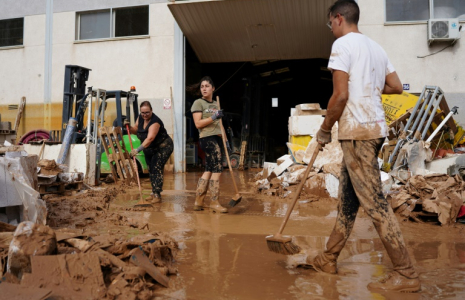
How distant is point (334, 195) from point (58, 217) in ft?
13.7

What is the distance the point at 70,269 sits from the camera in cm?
236

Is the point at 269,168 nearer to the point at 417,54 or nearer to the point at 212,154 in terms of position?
the point at 212,154

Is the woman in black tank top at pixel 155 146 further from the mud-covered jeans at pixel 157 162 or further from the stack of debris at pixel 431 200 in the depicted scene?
the stack of debris at pixel 431 200

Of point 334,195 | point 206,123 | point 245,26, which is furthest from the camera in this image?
point 245,26

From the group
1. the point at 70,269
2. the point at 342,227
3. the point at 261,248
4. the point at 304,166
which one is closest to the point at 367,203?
the point at 342,227

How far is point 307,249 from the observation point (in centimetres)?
364

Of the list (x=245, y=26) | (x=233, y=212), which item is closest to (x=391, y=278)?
(x=233, y=212)

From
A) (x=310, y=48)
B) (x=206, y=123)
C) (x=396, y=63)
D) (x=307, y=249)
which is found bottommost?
(x=307, y=249)

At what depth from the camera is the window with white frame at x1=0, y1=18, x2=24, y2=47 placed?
48.7 ft

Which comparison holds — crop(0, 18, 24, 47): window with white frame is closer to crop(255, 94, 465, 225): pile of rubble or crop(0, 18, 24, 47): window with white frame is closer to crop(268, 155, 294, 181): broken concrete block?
crop(255, 94, 465, 225): pile of rubble

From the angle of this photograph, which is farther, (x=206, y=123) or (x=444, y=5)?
(x=444, y=5)

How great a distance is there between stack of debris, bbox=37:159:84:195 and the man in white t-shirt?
5.05 meters

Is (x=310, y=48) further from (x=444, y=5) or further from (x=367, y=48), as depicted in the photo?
(x=367, y=48)

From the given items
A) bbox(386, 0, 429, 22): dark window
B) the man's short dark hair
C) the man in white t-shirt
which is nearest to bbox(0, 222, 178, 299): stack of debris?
the man in white t-shirt
